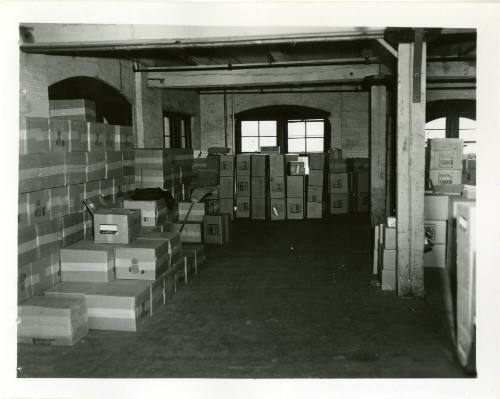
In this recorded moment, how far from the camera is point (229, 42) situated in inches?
171

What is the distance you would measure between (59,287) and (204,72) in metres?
4.82

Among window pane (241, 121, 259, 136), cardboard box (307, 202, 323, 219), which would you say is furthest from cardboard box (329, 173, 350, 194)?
window pane (241, 121, 259, 136)

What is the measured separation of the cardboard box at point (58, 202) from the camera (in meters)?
3.95

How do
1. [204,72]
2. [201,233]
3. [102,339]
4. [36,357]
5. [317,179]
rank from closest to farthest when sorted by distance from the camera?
[36,357]
[102,339]
[201,233]
[204,72]
[317,179]

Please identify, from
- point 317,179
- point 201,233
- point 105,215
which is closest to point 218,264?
point 201,233

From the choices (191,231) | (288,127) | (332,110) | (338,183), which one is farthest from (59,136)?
(332,110)

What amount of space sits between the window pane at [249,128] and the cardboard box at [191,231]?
15.8 feet

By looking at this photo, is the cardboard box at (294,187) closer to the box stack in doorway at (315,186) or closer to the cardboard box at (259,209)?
the box stack in doorway at (315,186)

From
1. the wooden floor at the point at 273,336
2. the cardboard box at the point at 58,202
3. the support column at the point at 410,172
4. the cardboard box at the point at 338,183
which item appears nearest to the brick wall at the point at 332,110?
the cardboard box at the point at 338,183

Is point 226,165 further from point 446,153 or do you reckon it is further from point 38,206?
point 38,206

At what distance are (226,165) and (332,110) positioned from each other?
3.06 metres

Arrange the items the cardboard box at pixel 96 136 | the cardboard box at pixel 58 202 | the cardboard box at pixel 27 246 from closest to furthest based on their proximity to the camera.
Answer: the cardboard box at pixel 27 246 → the cardboard box at pixel 58 202 → the cardboard box at pixel 96 136

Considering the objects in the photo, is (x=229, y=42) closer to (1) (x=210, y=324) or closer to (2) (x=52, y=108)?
(2) (x=52, y=108)

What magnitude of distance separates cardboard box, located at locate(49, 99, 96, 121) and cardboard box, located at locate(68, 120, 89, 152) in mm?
236
